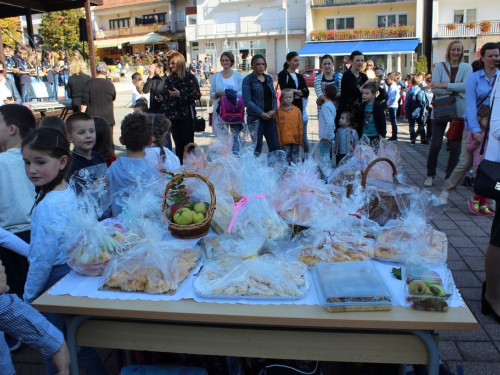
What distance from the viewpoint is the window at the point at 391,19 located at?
33562 millimetres

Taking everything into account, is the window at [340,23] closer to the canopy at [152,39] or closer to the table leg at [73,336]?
the canopy at [152,39]

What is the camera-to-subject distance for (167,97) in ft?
20.0

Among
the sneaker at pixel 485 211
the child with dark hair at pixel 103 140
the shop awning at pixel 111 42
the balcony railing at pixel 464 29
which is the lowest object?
the sneaker at pixel 485 211

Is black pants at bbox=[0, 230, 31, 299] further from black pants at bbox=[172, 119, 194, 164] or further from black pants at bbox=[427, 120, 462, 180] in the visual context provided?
black pants at bbox=[427, 120, 462, 180]

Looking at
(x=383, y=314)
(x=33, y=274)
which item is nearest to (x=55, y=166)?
(x=33, y=274)

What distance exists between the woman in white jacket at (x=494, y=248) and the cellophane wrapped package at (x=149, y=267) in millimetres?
1975

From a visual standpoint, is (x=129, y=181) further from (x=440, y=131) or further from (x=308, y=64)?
(x=308, y=64)

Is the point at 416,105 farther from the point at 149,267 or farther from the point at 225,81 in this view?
the point at 149,267

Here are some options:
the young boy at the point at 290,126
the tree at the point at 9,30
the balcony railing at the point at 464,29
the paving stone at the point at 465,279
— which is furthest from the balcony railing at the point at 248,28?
the paving stone at the point at 465,279

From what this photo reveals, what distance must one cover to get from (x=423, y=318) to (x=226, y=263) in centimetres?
87

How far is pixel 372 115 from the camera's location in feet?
18.6

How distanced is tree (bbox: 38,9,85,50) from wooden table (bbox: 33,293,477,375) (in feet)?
116

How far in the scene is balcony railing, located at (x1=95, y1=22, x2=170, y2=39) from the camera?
49106 millimetres

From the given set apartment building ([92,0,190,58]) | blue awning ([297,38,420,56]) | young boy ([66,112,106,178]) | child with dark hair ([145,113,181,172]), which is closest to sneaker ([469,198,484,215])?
child with dark hair ([145,113,181,172])
